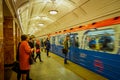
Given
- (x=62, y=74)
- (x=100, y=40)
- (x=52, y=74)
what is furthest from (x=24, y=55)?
(x=100, y=40)

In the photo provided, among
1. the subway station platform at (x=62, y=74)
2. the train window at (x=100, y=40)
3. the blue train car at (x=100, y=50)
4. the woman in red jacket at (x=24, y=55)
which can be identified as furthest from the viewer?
the subway station platform at (x=62, y=74)

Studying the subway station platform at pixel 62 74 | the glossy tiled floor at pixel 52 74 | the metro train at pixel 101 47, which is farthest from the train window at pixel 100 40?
the glossy tiled floor at pixel 52 74

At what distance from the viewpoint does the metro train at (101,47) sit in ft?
22.2

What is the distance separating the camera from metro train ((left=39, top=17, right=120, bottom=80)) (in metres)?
6.78

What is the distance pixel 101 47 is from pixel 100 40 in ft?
1.30

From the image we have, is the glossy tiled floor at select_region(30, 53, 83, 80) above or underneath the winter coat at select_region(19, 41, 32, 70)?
underneath

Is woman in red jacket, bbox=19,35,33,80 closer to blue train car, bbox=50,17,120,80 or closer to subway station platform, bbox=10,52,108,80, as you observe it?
subway station platform, bbox=10,52,108,80

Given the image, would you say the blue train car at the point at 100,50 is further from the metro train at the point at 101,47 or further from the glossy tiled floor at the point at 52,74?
the glossy tiled floor at the point at 52,74

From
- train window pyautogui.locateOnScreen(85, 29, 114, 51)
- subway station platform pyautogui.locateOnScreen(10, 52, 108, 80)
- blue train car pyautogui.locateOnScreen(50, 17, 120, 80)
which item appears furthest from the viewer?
subway station platform pyautogui.locateOnScreen(10, 52, 108, 80)

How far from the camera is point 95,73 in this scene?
27.6 ft

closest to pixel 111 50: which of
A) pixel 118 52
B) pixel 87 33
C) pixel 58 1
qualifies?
pixel 118 52

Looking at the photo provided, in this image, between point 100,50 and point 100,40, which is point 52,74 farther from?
point 100,40

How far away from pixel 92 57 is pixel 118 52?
2.42m

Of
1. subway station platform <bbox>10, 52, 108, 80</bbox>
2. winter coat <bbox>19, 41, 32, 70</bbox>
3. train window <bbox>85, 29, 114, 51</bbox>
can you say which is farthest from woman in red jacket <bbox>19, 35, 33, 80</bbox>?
train window <bbox>85, 29, 114, 51</bbox>
